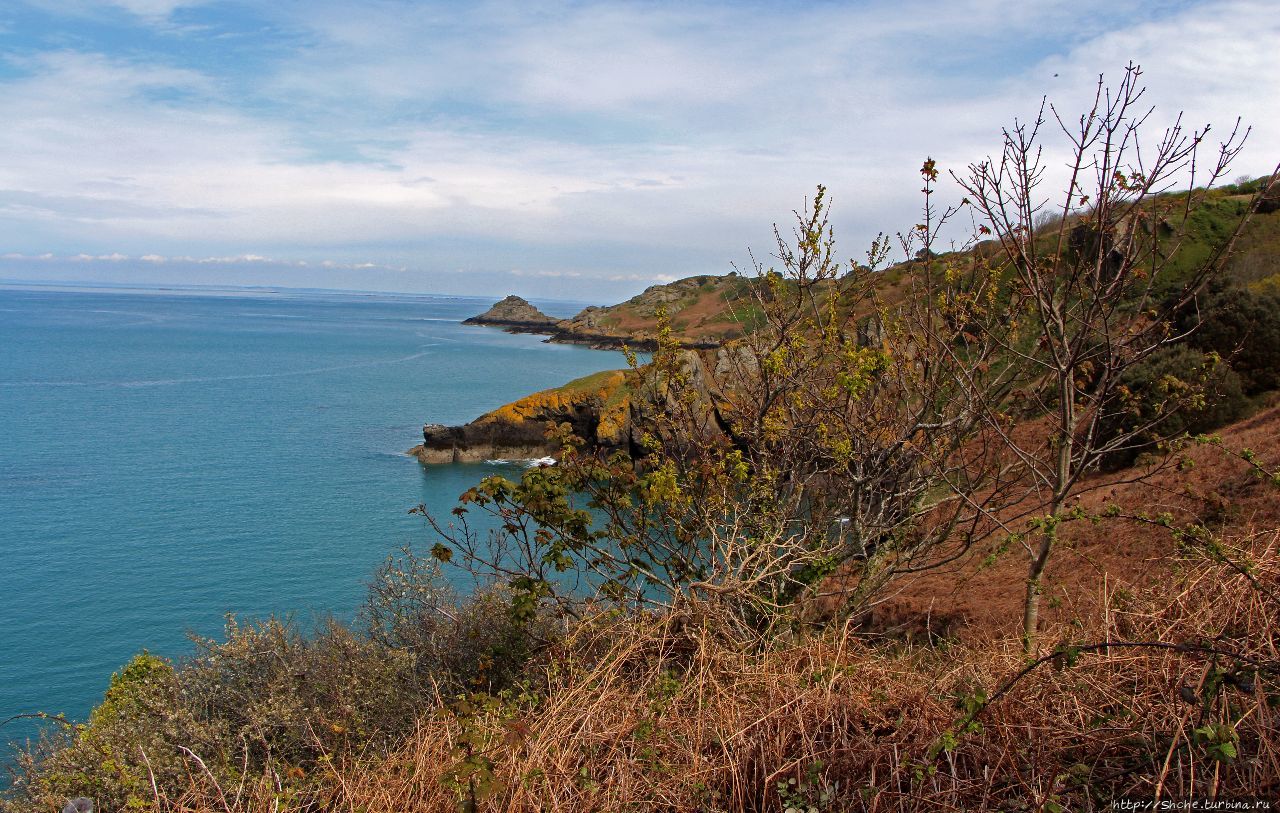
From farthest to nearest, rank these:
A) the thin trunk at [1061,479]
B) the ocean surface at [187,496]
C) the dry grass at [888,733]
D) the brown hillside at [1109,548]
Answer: the ocean surface at [187,496]
the brown hillside at [1109,548]
the thin trunk at [1061,479]
the dry grass at [888,733]

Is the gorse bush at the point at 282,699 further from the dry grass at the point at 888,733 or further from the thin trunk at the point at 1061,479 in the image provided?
the thin trunk at the point at 1061,479

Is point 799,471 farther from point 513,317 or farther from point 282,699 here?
point 513,317

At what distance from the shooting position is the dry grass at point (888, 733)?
308cm

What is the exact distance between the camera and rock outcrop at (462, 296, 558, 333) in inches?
6757

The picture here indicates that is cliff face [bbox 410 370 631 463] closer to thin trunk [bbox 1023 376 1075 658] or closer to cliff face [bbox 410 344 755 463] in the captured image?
cliff face [bbox 410 344 755 463]

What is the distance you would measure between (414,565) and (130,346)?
354 ft

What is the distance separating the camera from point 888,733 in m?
3.85

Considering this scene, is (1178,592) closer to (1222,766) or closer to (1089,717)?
(1089,717)

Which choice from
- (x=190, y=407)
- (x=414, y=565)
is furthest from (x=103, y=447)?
(x=414, y=565)

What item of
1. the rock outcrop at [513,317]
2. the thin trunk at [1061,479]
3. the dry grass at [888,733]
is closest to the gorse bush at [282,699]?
the dry grass at [888,733]

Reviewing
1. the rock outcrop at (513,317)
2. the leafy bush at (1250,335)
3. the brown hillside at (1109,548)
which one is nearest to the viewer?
the brown hillside at (1109,548)

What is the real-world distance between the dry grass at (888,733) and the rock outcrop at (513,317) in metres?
163

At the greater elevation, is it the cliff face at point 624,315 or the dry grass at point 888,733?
the cliff face at point 624,315

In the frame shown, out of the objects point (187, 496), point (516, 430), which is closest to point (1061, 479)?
point (187, 496)
